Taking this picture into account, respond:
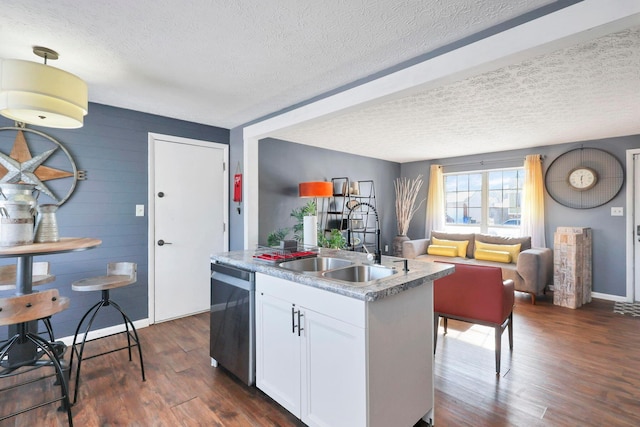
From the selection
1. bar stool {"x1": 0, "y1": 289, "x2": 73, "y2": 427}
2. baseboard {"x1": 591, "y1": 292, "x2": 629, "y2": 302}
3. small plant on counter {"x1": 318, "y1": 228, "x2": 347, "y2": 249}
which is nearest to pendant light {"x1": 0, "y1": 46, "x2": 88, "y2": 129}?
bar stool {"x1": 0, "y1": 289, "x2": 73, "y2": 427}

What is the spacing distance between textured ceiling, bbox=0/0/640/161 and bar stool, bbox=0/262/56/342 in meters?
1.51

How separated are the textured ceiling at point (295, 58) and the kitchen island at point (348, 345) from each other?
1430 mm

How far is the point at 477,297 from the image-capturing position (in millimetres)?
2479

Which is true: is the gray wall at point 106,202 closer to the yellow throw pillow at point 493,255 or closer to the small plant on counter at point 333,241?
the small plant on counter at point 333,241

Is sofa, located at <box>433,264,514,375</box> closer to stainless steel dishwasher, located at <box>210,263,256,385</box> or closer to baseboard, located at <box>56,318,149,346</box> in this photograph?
stainless steel dishwasher, located at <box>210,263,256,385</box>

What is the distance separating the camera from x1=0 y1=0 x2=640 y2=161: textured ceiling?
1.68 meters

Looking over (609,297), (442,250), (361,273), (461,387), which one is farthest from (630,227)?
(361,273)

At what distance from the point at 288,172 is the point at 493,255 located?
3.39 metres

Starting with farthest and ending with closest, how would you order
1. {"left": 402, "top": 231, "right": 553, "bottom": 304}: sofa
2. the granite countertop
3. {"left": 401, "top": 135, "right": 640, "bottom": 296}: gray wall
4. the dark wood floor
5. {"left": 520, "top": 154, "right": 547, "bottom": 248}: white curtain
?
1. {"left": 520, "top": 154, "right": 547, "bottom": 248}: white curtain
2. {"left": 401, "top": 135, "right": 640, "bottom": 296}: gray wall
3. {"left": 402, "top": 231, "right": 553, "bottom": 304}: sofa
4. the dark wood floor
5. the granite countertop

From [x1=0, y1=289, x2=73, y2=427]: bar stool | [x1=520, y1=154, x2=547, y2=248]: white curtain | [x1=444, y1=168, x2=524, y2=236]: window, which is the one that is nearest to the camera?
[x1=0, y1=289, x2=73, y2=427]: bar stool

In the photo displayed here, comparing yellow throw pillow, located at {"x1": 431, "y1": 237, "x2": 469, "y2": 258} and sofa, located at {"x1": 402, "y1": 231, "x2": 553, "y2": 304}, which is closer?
sofa, located at {"x1": 402, "y1": 231, "x2": 553, "y2": 304}

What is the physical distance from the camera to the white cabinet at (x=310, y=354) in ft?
4.95

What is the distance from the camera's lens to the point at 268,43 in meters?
2.01

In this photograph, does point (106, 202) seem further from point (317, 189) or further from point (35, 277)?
point (317, 189)
